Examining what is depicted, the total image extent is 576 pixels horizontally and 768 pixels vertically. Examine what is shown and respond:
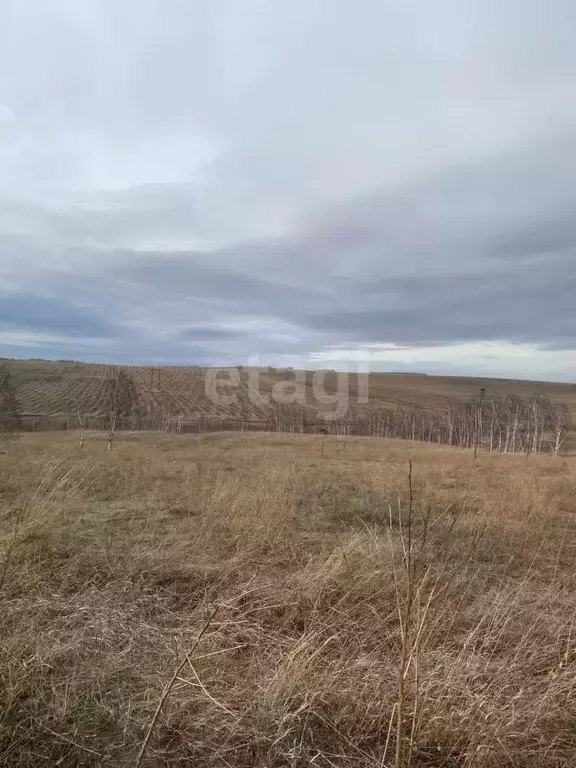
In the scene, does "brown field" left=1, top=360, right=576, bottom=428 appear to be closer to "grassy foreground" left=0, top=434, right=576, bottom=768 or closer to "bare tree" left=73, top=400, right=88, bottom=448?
"bare tree" left=73, top=400, right=88, bottom=448

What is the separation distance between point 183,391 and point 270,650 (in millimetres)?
86134

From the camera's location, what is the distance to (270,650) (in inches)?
113

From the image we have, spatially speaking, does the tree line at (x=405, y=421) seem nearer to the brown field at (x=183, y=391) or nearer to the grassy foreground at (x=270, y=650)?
the brown field at (x=183, y=391)

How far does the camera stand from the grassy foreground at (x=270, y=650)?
2.08 meters

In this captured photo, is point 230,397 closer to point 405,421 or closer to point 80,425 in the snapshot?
point 405,421

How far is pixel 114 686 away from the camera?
7.83 ft

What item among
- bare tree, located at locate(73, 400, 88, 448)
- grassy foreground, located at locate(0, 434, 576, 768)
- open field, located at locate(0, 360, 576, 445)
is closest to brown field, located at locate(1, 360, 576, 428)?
open field, located at locate(0, 360, 576, 445)

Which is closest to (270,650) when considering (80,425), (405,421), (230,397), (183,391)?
(80,425)

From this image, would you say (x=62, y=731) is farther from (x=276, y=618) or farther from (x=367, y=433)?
(x=367, y=433)

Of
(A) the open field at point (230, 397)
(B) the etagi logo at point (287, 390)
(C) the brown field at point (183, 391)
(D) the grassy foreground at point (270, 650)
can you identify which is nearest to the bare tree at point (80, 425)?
(A) the open field at point (230, 397)

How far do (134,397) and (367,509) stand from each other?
73000 millimetres

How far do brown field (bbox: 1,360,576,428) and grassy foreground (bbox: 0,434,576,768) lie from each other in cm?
5360

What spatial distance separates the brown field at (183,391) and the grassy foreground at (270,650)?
53605 millimetres

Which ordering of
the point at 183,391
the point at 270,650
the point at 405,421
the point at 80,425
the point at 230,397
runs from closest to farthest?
the point at 270,650, the point at 80,425, the point at 405,421, the point at 183,391, the point at 230,397
